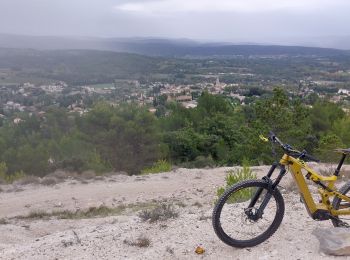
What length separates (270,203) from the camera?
4.50 meters

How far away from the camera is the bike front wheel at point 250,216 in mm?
4328

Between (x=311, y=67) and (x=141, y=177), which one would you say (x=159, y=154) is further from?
(x=311, y=67)

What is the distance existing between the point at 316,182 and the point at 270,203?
0.51 metres

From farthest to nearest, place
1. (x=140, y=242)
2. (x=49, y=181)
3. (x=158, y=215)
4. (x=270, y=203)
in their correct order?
(x=49, y=181)
(x=158, y=215)
(x=140, y=242)
(x=270, y=203)

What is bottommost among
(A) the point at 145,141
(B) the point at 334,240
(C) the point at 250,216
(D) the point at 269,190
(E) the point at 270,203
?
(A) the point at 145,141

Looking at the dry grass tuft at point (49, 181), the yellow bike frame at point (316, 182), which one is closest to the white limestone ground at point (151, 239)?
the yellow bike frame at point (316, 182)

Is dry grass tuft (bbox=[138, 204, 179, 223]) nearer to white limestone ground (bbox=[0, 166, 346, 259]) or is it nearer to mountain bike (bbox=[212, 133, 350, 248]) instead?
white limestone ground (bbox=[0, 166, 346, 259])

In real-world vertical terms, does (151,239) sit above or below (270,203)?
below

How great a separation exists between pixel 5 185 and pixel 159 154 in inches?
416

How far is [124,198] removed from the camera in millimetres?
10523

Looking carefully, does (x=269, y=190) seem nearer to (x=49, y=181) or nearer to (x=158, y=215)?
(x=158, y=215)

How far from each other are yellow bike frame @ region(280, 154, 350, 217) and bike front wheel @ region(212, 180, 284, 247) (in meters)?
0.25

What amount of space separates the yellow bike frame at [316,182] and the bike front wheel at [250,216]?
0.83 ft

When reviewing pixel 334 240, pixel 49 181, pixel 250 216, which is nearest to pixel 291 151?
pixel 250 216
